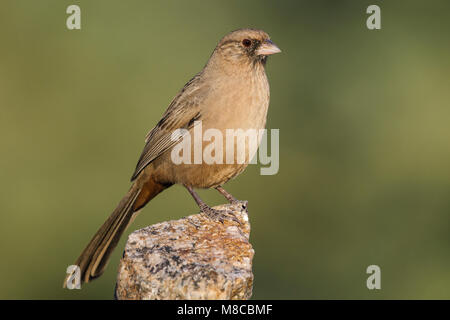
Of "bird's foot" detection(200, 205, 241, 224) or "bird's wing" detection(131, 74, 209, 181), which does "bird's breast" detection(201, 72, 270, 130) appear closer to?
"bird's wing" detection(131, 74, 209, 181)

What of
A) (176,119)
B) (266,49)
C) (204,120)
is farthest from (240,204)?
(266,49)

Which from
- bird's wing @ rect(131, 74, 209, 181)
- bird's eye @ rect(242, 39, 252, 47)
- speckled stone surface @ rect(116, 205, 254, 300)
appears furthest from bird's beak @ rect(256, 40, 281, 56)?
speckled stone surface @ rect(116, 205, 254, 300)

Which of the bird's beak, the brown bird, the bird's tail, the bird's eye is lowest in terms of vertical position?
the bird's tail

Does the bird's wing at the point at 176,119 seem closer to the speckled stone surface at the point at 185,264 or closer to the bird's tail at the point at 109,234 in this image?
the bird's tail at the point at 109,234

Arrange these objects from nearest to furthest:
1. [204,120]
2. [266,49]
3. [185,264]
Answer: [185,264] < [204,120] < [266,49]

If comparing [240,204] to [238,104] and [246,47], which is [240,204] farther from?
[246,47]

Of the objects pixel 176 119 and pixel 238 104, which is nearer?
pixel 238 104

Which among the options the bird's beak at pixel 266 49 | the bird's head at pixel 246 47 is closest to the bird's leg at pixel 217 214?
the bird's head at pixel 246 47
